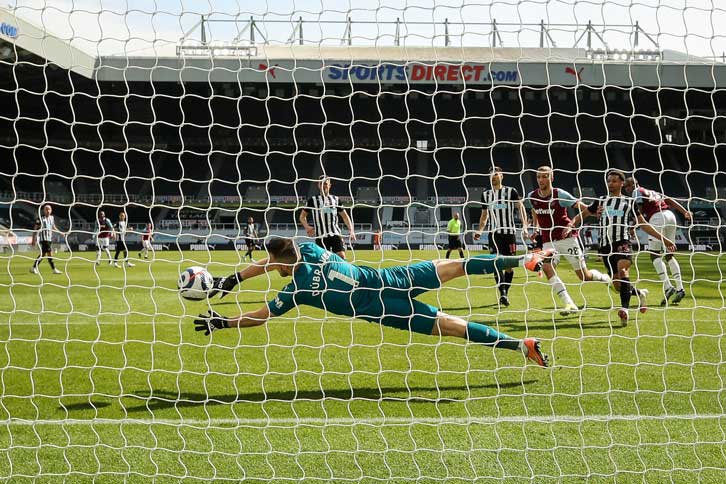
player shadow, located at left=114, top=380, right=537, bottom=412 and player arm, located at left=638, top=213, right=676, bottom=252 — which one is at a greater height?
player arm, located at left=638, top=213, right=676, bottom=252

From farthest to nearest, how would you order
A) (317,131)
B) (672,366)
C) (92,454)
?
(317,131)
(672,366)
(92,454)

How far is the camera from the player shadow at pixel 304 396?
450 centimetres

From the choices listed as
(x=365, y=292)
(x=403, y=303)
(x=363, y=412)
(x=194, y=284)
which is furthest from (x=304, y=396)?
(x=194, y=284)

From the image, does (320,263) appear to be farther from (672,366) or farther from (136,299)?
(136,299)

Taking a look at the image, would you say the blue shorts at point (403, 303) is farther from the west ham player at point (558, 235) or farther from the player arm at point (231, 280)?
the west ham player at point (558, 235)

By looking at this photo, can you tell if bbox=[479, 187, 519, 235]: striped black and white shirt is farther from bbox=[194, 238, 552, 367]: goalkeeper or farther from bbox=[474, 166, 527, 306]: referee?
bbox=[194, 238, 552, 367]: goalkeeper

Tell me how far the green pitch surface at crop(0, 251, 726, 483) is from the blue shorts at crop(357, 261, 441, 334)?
0.33 m

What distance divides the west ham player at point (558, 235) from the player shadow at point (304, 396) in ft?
10.5

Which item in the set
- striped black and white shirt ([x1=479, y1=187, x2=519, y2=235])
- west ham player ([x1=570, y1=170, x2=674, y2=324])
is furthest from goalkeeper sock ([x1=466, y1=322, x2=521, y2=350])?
striped black and white shirt ([x1=479, y1=187, x2=519, y2=235])

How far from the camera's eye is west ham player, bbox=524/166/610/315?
764cm

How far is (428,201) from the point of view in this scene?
26.3m

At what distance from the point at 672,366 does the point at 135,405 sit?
4.13 metres

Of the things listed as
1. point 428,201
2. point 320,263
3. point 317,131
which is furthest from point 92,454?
point 317,131

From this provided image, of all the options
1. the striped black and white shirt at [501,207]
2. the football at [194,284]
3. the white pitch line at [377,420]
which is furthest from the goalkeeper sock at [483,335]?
the striped black and white shirt at [501,207]
